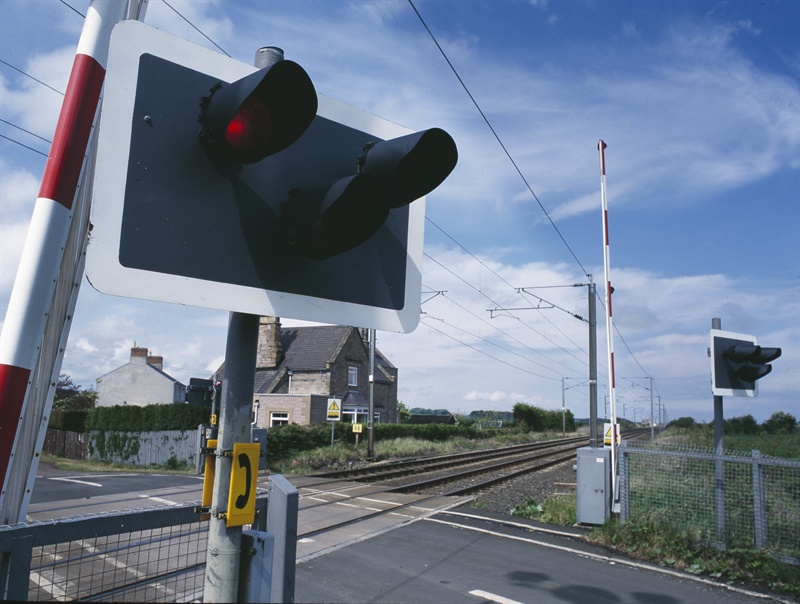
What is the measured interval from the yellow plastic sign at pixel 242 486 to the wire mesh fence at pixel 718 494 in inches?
312

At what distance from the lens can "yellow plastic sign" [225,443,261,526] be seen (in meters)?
1.75

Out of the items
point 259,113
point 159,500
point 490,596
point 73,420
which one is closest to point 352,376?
point 73,420

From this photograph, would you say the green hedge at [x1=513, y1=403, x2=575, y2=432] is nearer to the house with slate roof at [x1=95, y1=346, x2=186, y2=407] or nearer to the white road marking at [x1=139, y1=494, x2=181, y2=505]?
the house with slate roof at [x1=95, y1=346, x2=186, y2=407]

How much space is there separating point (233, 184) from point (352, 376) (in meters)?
36.6

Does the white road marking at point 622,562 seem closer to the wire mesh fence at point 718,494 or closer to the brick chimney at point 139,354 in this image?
the wire mesh fence at point 718,494

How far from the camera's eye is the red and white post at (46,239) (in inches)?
77.6

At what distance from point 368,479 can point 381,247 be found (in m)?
16.3

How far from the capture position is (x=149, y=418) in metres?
26.6

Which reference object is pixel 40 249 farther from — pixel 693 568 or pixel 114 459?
pixel 114 459

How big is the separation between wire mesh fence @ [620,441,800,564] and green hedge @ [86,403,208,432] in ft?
65.7

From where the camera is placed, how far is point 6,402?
1.93 meters

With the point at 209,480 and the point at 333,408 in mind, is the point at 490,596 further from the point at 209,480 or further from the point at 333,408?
the point at 333,408

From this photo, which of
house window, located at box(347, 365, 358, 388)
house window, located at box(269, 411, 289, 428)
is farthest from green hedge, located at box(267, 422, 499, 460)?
house window, located at box(269, 411, 289, 428)

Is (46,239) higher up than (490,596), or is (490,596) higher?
(46,239)
